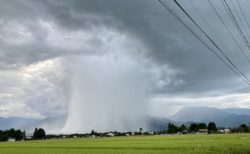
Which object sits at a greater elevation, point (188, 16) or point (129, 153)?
point (188, 16)

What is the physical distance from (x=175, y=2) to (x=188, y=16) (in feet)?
7.13

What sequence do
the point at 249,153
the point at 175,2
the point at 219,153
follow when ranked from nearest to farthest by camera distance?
1. the point at 175,2
2. the point at 249,153
3. the point at 219,153

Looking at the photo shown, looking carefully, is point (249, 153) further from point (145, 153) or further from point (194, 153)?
point (145, 153)

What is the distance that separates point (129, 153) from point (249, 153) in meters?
17.6

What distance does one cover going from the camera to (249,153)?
1576 inches

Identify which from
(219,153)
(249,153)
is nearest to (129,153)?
(219,153)

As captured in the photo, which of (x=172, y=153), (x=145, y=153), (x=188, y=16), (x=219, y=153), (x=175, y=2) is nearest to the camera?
(x=175, y=2)

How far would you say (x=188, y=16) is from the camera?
13.0 metres

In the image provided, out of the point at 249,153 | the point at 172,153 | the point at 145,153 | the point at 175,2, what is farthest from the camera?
the point at 145,153

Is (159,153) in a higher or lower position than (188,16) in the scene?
lower

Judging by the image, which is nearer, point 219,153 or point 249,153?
point 249,153

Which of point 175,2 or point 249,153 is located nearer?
point 175,2

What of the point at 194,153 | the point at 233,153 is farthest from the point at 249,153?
the point at 194,153

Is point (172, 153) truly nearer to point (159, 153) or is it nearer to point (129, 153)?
point (159, 153)
